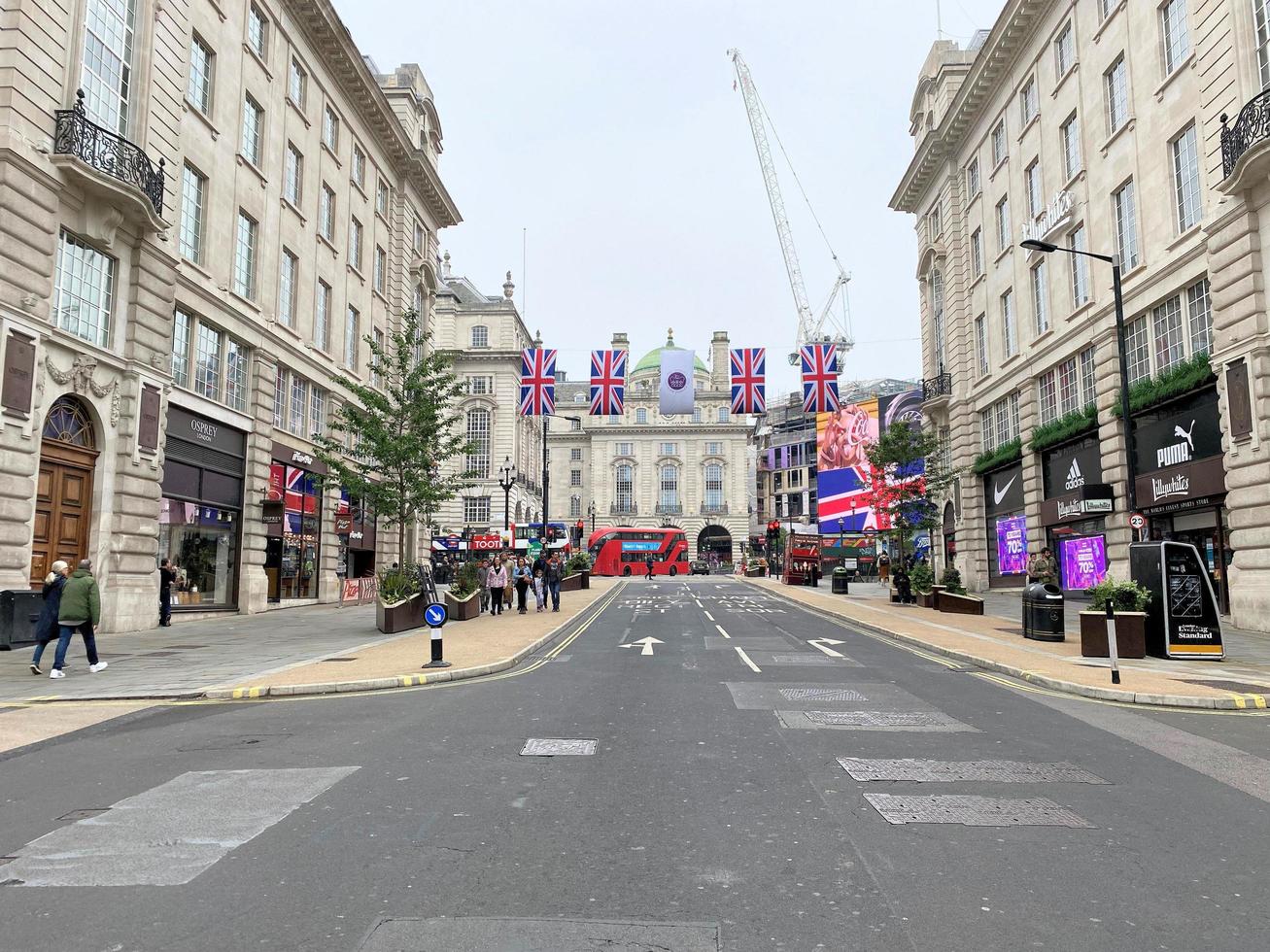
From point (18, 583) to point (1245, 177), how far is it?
2533 centimetres

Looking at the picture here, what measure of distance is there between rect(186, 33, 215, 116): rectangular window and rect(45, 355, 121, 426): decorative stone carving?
8.52m

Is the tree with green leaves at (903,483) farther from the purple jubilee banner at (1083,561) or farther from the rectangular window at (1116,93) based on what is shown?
the rectangular window at (1116,93)

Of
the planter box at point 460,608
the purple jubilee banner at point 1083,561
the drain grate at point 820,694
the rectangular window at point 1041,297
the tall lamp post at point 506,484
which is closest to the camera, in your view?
the drain grate at point 820,694

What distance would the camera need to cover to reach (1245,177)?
59.7 feet

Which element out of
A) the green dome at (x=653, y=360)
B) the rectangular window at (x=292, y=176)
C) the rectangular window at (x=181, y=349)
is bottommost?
the rectangular window at (x=181, y=349)

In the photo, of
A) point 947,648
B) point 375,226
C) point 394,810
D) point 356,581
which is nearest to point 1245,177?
point 947,648

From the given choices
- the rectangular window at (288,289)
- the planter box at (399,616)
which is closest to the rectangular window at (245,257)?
the rectangular window at (288,289)

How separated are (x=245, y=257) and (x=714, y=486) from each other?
3131 inches

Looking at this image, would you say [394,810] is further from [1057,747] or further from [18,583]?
[18,583]

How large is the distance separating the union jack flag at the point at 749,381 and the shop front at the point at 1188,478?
38.4 feet

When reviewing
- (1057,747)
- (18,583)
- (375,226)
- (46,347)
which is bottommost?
(1057,747)

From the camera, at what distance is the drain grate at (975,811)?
5480 mm

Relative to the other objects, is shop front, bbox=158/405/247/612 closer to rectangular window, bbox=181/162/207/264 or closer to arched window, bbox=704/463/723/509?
rectangular window, bbox=181/162/207/264

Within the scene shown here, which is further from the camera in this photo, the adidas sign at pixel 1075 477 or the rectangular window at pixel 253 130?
the adidas sign at pixel 1075 477
